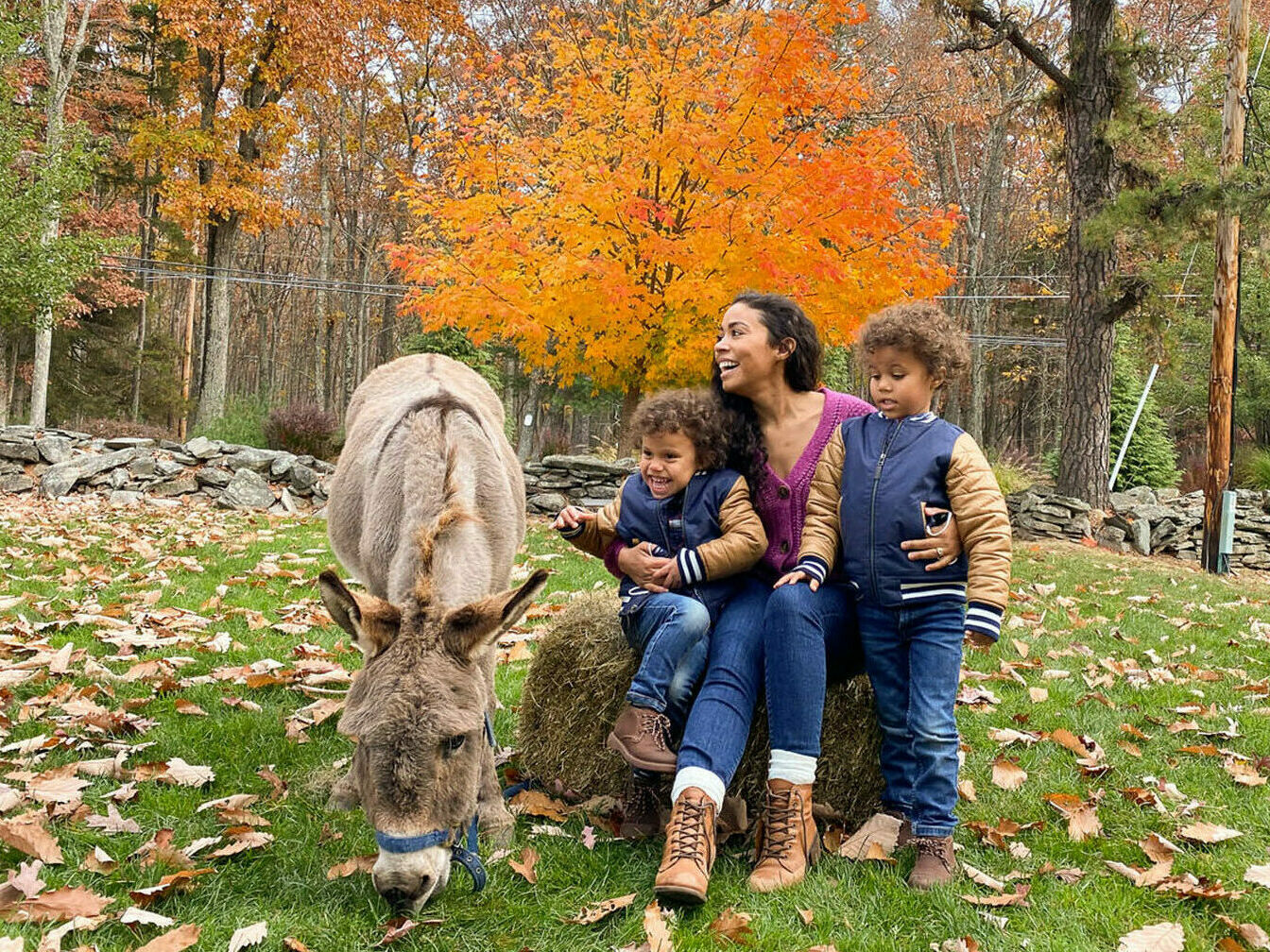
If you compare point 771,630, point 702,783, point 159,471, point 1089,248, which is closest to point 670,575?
point 771,630

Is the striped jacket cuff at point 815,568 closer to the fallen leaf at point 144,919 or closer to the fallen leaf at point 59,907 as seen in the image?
the fallen leaf at point 144,919

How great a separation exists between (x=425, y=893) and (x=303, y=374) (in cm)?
4090

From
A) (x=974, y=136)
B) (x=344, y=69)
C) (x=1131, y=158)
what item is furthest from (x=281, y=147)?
(x=974, y=136)

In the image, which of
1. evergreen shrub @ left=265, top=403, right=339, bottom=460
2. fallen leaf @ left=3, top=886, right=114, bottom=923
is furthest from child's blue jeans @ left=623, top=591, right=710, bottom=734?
evergreen shrub @ left=265, top=403, right=339, bottom=460

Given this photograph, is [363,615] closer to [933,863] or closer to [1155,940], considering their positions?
[933,863]

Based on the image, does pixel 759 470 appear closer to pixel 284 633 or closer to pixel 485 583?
pixel 485 583

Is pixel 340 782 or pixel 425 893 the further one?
pixel 340 782

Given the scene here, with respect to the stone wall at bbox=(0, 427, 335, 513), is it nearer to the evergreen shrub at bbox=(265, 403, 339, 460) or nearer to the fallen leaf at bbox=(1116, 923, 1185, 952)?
the evergreen shrub at bbox=(265, 403, 339, 460)

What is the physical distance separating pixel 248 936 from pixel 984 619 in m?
2.40

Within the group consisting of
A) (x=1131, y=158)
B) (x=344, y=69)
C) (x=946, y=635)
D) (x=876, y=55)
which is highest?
(x=876, y=55)

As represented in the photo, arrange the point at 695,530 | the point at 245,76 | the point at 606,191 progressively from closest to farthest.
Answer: the point at 695,530 → the point at 606,191 → the point at 245,76

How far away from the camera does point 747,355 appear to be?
11.6 ft

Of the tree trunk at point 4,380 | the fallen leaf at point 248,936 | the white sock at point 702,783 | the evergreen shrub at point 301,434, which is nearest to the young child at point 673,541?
the white sock at point 702,783

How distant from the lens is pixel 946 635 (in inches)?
119
